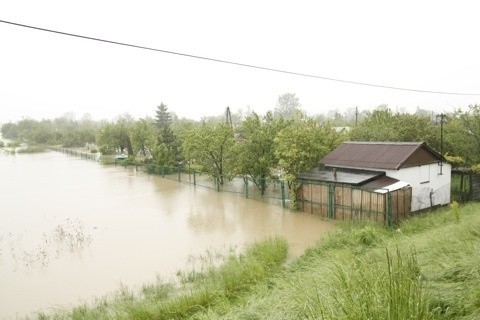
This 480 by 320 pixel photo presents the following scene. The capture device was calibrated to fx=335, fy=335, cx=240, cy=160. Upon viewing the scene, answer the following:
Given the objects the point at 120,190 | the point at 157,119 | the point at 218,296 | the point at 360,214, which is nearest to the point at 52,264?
the point at 218,296

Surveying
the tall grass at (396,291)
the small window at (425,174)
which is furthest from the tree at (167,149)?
the tall grass at (396,291)

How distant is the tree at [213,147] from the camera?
71.8ft

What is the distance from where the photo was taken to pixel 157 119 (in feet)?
205

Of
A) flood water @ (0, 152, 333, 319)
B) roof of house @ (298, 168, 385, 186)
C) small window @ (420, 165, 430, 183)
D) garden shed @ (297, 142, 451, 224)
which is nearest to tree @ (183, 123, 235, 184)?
flood water @ (0, 152, 333, 319)

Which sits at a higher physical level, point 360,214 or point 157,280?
point 360,214

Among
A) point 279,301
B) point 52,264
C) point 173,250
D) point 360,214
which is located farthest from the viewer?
point 360,214

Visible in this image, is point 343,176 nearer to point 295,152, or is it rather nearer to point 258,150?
point 295,152

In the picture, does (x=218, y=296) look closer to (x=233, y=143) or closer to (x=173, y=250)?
(x=173, y=250)

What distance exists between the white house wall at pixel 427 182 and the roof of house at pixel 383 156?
0.29 meters

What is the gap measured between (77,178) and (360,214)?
23980 mm

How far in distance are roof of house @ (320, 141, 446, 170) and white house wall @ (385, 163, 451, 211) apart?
11.4 inches

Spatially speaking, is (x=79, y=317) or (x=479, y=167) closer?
(x=79, y=317)

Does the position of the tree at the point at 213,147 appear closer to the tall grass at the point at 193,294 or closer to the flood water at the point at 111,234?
the flood water at the point at 111,234

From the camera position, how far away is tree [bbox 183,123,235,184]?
21.9 metres
